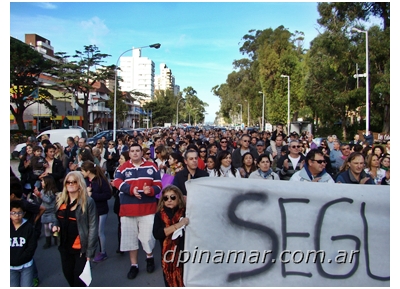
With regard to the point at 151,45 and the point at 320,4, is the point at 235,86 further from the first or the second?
the point at 151,45

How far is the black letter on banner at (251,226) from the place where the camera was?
376cm

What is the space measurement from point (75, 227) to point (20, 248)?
58 cm

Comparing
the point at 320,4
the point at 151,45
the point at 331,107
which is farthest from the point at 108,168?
the point at 331,107

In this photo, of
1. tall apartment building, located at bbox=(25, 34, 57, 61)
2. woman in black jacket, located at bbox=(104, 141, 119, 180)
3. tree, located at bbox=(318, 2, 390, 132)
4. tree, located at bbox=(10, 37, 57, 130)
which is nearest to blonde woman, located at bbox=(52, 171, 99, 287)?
woman in black jacket, located at bbox=(104, 141, 119, 180)

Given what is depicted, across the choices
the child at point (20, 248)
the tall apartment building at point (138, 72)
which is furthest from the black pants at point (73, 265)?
the tall apartment building at point (138, 72)

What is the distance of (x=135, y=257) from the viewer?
5.14 metres

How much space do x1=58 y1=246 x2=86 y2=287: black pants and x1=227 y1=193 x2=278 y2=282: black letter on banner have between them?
1.63m

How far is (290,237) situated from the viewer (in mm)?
3775

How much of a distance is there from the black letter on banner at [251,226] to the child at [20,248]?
6.93 feet

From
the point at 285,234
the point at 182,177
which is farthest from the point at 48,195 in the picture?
the point at 285,234

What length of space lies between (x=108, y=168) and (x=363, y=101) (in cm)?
2780

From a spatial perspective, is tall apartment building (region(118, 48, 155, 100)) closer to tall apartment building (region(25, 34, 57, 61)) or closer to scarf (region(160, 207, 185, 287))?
tall apartment building (region(25, 34, 57, 61))

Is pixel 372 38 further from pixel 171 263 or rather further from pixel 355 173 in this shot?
pixel 171 263

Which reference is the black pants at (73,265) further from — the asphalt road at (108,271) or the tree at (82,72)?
the tree at (82,72)
